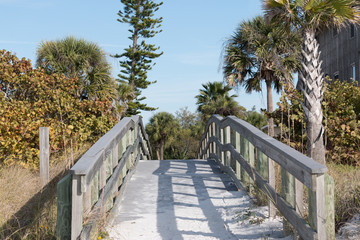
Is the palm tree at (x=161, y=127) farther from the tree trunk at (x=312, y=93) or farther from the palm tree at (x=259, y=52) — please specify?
the tree trunk at (x=312, y=93)

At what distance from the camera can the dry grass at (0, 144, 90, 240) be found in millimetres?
4379

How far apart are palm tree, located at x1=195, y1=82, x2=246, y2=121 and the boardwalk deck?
22581 mm

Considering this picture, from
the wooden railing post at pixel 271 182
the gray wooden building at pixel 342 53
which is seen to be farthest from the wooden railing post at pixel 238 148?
the gray wooden building at pixel 342 53

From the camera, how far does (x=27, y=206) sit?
18.2 ft

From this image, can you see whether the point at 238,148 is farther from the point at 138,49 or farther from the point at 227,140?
the point at 138,49

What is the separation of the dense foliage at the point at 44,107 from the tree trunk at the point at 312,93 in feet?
17.6

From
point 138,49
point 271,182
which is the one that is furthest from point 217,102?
point 271,182

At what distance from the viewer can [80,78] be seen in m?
14.3

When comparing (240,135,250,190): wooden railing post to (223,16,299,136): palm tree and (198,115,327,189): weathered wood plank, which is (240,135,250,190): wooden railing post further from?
(223,16,299,136): palm tree

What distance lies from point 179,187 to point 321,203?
136 inches

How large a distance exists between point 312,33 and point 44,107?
8.04 m

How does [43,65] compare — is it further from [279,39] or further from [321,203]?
[321,203]

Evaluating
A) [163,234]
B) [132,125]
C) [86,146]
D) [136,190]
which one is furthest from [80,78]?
[163,234]

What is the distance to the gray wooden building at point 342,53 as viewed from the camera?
19.5m
